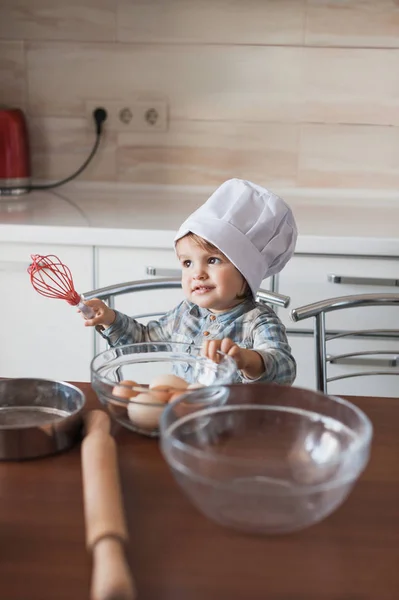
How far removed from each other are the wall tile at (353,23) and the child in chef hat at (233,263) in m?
1.19

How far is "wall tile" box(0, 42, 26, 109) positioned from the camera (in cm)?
232

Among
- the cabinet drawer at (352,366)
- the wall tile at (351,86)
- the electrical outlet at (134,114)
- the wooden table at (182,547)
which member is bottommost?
the cabinet drawer at (352,366)

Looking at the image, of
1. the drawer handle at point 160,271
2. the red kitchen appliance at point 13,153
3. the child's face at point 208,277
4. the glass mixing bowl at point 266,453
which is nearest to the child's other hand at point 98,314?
the child's face at point 208,277

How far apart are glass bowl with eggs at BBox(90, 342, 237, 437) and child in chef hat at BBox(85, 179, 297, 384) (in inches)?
6.6

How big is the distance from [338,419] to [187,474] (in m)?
0.22

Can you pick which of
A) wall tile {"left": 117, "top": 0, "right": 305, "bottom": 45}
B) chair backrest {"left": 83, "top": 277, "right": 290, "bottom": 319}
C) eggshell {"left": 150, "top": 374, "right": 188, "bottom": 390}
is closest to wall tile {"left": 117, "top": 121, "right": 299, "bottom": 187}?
wall tile {"left": 117, "top": 0, "right": 305, "bottom": 45}

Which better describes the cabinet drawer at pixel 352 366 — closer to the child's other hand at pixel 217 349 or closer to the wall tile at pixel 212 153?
the wall tile at pixel 212 153

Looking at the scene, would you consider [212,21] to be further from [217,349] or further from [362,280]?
A: [217,349]

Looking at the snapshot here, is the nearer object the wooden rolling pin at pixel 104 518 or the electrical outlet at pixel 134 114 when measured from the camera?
the wooden rolling pin at pixel 104 518

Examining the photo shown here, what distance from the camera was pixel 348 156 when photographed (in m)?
2.32

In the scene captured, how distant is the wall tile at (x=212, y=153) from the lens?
2.33 metres

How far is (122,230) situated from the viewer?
1802mm

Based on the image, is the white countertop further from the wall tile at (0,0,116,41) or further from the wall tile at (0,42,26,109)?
the wall tile at (0,0,116,41)

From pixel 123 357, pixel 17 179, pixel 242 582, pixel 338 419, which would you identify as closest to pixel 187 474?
pixel 242 582
